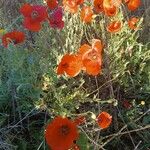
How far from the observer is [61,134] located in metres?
1.51

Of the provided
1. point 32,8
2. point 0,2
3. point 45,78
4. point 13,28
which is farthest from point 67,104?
point 0,2

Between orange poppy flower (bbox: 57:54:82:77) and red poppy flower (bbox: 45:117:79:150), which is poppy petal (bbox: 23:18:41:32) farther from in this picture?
red poppy flower (bbox: 45:117:79:150)

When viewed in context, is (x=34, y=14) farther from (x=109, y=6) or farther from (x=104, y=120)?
(x=104, y=120)

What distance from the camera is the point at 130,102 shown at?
2.23m

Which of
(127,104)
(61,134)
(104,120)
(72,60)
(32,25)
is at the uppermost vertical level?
(32,25)

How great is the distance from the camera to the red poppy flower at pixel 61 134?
150 centimetres

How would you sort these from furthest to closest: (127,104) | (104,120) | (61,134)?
(127,104) < (104,120) < (61,134)

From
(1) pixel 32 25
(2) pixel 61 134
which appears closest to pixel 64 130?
(2) pixel 61 134

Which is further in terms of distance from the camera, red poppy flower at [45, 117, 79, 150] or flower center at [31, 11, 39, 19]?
flower center at [31, 11, 39, 19]

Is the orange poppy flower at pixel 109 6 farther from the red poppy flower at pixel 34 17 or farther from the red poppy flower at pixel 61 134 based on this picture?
the red poppy flower at pixel 61 134

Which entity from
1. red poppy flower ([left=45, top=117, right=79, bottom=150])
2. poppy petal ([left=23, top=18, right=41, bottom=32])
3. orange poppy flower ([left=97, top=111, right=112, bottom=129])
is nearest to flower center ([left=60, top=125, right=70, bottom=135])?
red poppy flower ([left=45, top=117, right=79, bottom=150])

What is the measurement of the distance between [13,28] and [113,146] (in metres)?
1.00

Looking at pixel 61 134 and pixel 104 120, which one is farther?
pixel 104 120

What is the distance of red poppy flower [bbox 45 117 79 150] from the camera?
58.9 inches
